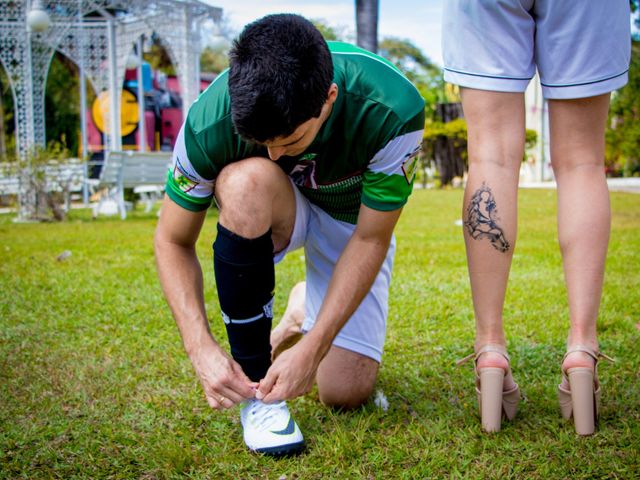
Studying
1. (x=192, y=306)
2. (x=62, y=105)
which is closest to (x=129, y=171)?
(x=192, y=306)

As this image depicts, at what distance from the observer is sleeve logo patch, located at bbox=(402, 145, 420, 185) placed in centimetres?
182

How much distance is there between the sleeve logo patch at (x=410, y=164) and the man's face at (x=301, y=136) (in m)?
0.27

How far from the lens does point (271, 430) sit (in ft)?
6.07

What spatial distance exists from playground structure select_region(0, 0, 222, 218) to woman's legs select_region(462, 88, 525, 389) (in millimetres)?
10660

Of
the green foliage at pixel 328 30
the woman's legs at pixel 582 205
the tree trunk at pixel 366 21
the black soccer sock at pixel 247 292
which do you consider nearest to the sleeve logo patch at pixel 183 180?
the black soccer sock at pixel 247 292

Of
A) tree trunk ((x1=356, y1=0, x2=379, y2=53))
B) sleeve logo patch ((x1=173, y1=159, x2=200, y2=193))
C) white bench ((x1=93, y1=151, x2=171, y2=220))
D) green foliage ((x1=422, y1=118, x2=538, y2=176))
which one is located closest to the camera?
sleeve logo patch ((x1=173, y1=159, x2=200, y2=193))

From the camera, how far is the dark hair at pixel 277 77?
1458 mm

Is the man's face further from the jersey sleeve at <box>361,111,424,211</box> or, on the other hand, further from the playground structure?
the playground structure

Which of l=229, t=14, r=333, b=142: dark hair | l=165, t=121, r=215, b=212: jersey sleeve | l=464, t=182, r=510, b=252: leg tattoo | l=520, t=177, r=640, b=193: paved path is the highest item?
l=229, t=14, r=333, b=142: dark hair

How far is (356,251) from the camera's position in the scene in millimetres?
1857

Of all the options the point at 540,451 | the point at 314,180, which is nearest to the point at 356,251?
the point at 314,180

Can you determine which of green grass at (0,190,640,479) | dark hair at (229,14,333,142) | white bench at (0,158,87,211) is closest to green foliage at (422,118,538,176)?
white bench at (0,158,87,211)

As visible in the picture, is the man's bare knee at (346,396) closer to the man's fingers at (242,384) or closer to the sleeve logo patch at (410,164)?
the man's fingers at (242,384)

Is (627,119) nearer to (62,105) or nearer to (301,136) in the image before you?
(301,136)
